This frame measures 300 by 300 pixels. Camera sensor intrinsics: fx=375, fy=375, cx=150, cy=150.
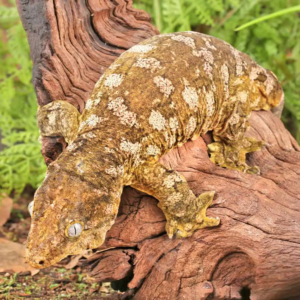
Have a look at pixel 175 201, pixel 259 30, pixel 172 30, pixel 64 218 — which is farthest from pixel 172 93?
pixel 259 30

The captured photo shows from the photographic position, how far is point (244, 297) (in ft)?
11.2

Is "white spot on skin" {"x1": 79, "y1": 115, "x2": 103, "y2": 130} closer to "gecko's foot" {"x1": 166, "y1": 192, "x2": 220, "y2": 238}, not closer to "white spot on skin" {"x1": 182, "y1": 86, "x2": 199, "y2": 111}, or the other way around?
"white spot on skin" {"x1": 182, "y1": 86, "x2": 199, "y2": 111}

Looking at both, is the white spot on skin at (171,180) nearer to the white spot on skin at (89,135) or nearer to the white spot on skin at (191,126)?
the white spot on skin at (191,126)

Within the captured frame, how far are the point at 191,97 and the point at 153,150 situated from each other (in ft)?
2.16

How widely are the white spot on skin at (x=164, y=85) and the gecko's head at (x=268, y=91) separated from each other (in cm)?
141

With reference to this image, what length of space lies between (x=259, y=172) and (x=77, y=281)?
2.22m

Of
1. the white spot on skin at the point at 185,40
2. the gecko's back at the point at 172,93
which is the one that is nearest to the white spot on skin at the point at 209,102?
the gecko's back at the point at 172,93

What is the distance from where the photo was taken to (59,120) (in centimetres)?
368

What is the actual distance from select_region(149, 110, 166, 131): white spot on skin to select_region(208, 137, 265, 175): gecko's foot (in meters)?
0.82

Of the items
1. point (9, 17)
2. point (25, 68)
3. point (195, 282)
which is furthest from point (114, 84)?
point (9, 17)

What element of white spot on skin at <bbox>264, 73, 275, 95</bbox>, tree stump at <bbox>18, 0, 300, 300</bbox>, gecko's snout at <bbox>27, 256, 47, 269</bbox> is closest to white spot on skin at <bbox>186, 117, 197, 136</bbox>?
tree stump at <bbox>18, 0, 300, 300</bbox>

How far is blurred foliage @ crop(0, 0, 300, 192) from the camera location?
5.82 meters

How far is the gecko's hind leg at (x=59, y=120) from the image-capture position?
3.59m

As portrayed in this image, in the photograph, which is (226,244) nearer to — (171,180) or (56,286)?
(171,180)
